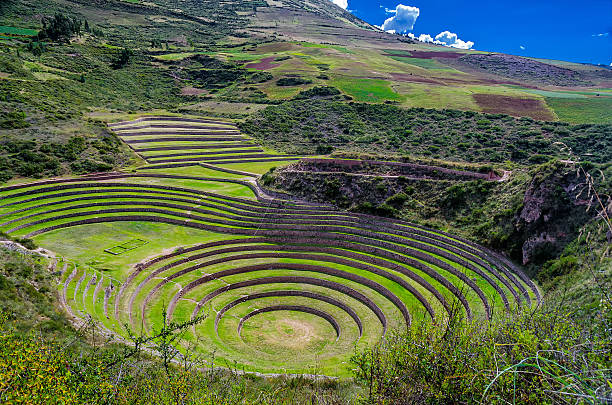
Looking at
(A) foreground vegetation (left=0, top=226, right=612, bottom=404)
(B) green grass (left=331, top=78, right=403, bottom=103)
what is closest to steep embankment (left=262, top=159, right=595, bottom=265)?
(A) foreground vegetation (left=0, top=226, right=612, bottom=404)

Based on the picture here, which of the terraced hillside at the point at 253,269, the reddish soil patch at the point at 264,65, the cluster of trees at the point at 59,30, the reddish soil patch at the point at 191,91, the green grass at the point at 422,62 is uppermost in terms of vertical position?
the green grass at the point at 422,62

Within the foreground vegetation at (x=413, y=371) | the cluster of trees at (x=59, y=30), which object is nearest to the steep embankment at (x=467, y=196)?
the foreground vegetation at (x=413, y=371)

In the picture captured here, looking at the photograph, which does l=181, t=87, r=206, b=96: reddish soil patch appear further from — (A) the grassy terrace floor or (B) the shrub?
(B) the shrub

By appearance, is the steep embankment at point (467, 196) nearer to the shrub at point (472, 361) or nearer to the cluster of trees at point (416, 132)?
the cluster of trees at point (416, 132)

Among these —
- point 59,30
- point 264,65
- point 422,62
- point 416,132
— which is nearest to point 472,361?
point 416,132

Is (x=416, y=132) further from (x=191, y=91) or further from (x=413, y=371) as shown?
(x=191, y=91)

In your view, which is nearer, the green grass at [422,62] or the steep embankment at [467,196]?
the steep embankment at [467,196]
